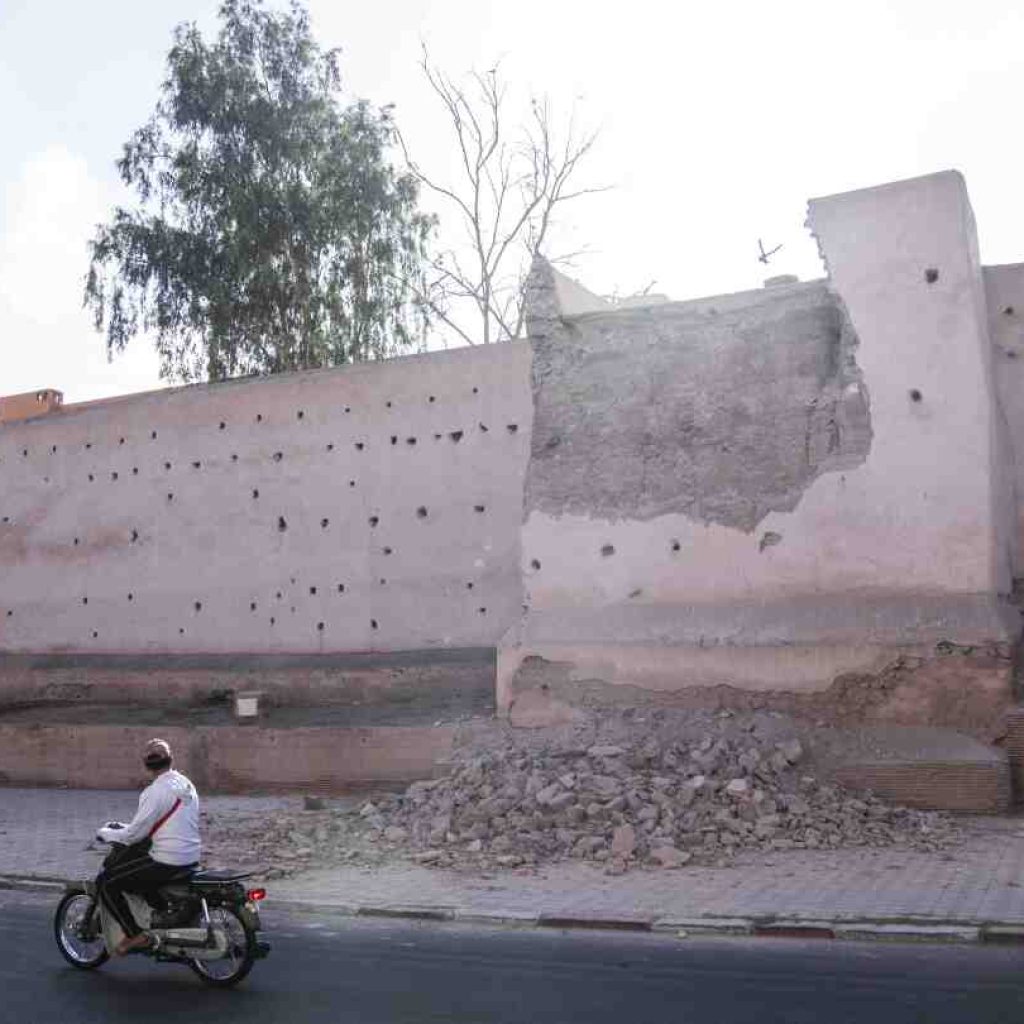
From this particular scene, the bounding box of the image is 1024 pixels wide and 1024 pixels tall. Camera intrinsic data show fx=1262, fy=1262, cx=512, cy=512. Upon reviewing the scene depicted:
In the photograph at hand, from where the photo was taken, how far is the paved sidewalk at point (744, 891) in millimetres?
7074

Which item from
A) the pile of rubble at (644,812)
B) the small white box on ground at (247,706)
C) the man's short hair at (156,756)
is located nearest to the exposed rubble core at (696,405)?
the pile of rubble at (644,812)

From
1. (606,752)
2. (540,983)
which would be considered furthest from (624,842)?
(540,983)

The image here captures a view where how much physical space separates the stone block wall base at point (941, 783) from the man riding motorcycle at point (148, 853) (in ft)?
18.6

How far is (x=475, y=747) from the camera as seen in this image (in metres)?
11.6

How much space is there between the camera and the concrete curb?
22.0ft

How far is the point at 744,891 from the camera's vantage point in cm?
788

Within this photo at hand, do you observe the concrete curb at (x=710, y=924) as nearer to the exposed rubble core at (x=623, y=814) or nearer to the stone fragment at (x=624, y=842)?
the exposed rubble core at (x=623, y=814)

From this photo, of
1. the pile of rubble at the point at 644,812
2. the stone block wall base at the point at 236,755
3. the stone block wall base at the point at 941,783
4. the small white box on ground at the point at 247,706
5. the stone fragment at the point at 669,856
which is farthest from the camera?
the small white box on ground at the point at 247,706

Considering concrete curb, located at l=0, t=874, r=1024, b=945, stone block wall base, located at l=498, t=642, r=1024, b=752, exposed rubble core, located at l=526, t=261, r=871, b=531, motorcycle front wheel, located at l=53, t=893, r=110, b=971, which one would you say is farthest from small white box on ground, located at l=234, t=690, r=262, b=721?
motorcycle front wheel, located at l=53, t=893, r=110, b=971

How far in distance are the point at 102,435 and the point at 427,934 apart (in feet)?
42.6

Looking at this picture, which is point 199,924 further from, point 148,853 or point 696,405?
point 696,405

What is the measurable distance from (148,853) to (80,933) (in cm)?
64

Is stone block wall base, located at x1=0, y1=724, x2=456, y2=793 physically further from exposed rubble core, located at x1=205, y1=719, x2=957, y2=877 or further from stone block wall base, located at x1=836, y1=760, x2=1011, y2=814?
stone block wall base, located at x1=836, y1=760, x2=1011, y2=814

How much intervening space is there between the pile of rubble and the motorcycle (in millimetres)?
3166
